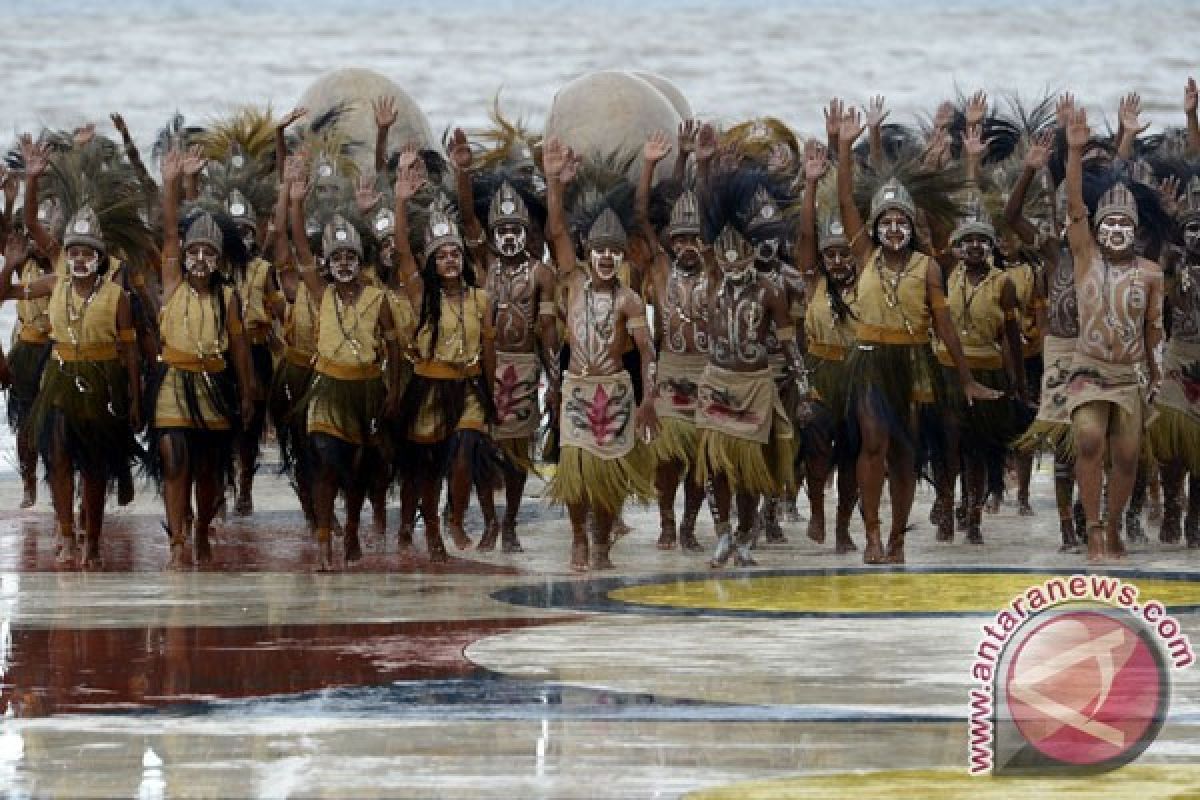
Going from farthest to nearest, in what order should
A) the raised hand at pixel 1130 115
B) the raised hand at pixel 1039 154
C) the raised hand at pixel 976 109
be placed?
the raised hand at pixel 976 109
the raised hand at pixel 1130 115
the raised hand at pixel 1039 154

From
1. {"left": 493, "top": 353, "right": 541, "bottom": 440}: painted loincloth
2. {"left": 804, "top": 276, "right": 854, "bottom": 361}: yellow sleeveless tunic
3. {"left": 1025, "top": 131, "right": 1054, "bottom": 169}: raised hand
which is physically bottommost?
{"left": 493, "top": 353, "right": 541, "bottom": 440}: painted loincloth

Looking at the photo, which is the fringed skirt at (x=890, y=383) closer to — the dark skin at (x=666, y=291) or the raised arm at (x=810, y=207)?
the raised arm at (x=810, y=207)

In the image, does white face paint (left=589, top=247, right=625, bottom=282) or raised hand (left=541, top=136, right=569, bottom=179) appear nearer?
Answer: white face paint (left=589, top=247, right=625, bottom=282)

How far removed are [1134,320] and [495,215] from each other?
282 cm

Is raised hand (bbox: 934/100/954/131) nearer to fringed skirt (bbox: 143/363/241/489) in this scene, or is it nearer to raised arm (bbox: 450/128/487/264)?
raised arm (bbox: 450/128/487/264)

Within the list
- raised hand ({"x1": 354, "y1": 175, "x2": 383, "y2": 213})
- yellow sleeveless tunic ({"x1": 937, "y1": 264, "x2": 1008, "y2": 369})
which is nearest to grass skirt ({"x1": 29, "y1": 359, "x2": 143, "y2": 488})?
raised hand ({"x1": 354, "y1": 175, "x2": 383, "y2": 213})

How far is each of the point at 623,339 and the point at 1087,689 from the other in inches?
172

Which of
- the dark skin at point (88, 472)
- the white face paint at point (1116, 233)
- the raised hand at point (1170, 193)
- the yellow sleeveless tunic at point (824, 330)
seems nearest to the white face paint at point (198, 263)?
the dark skin at point (88, 472)

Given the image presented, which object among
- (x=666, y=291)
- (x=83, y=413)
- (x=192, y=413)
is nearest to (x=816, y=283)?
(x=666, y=291)

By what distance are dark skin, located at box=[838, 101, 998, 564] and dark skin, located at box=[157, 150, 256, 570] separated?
250 cm

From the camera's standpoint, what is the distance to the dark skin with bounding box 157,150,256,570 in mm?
12508

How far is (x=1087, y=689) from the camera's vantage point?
8.58 metres

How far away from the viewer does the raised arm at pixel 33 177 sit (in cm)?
1298

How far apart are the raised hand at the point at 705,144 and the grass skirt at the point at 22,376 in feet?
9.84
